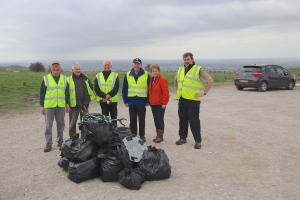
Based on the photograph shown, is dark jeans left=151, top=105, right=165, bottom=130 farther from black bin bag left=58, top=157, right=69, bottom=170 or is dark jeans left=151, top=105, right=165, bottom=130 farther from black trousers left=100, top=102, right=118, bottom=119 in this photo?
black bin bag left=58, top=157, right=69, bottom=170

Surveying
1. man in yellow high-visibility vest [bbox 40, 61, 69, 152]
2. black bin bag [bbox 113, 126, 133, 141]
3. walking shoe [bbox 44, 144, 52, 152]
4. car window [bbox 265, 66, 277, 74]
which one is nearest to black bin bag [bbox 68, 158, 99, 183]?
black bin bag [bbox 113, 126, 133, 141]

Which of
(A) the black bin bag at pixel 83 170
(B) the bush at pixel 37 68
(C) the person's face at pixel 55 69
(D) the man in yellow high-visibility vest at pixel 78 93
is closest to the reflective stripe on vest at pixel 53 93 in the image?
(C) the person's face at pixel 55 69

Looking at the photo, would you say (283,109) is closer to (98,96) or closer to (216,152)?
(216,152)

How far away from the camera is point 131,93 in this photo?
8.23m

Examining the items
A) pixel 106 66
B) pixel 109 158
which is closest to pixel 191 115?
pixel 106 66

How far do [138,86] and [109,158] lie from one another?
2.58 m

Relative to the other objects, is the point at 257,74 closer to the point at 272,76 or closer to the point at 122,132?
the point at 272,76

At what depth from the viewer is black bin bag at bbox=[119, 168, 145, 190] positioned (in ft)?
18.1

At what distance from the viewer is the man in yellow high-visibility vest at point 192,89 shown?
770 cm

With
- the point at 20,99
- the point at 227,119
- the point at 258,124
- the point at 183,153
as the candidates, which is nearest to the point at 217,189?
the point at 183,153

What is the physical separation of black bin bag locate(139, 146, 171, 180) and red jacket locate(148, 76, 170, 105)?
227 centimetres

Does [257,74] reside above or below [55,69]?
below

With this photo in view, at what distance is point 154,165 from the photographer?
593 centimetres

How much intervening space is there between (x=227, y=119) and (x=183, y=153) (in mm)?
4742
